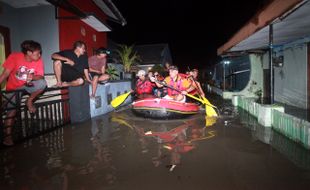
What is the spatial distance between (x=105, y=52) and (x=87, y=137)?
3.96m

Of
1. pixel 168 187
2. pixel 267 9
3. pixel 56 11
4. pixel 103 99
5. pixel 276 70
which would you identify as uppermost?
pixel 56 11

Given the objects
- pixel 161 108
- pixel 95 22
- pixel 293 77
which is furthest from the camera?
pixel 95 22

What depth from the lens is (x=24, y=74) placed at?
6.09 m

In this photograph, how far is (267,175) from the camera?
395 cm

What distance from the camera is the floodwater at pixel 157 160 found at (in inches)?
147

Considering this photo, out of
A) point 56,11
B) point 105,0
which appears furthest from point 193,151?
point 105,0

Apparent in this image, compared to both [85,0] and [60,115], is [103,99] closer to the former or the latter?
[60,115]

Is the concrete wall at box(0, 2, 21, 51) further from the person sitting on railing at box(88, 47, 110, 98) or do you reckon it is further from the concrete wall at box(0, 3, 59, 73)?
the person sitting on railing at box(88, 47, 110, 98)

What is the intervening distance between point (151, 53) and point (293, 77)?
104 ft

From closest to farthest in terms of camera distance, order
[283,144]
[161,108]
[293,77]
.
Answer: [283,144] → [161,108] → [293,77]

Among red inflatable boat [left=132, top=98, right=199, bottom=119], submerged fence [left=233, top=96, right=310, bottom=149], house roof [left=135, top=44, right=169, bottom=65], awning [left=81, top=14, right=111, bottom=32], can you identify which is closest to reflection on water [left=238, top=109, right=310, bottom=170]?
submerged fence [left=233, top=96, right=310, bottom=149]

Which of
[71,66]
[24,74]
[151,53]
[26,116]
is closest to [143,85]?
[71,66]

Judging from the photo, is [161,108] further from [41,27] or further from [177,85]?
[41,27]

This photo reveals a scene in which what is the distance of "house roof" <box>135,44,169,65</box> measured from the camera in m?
38.7
